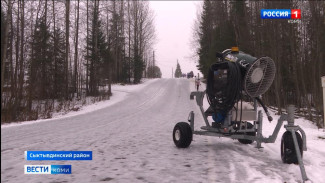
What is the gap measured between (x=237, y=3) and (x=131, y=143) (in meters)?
28.9

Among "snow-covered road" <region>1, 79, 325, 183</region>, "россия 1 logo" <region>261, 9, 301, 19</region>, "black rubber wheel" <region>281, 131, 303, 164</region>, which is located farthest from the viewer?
"россия 1 logo" <region>261, 9, 301, 19</region>

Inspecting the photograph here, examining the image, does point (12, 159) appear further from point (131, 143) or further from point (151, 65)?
point (151, 65)

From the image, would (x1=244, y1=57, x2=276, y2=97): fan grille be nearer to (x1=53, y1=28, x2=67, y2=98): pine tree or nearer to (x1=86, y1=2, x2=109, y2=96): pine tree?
(x1=53, y1=28, x2=67, y2=98): pine tree

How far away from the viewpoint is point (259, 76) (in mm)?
5484

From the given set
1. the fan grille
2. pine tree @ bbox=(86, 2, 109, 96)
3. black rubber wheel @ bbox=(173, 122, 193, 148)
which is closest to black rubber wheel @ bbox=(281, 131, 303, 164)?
the fan grille

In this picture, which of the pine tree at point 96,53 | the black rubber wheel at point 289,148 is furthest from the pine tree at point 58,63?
the black rubber wheel at point 289,148

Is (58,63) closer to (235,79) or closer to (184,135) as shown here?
(184,135)

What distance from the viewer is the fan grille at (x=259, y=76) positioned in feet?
17.8

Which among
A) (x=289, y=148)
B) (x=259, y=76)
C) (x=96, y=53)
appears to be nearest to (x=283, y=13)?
(x=259, y=76)

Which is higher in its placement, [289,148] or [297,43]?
[297,43]

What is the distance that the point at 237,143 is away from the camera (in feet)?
23.8

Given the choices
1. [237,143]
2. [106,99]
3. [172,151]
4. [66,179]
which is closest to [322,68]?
[237,143]

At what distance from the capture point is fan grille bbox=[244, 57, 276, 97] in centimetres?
542

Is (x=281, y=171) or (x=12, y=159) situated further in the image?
(x=12, y=159)
